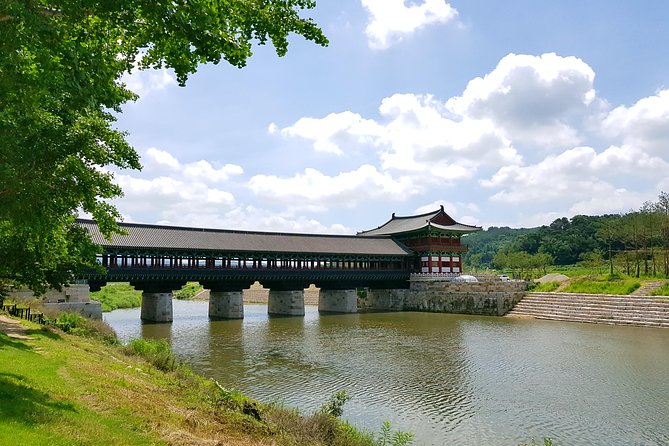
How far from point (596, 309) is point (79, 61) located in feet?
123

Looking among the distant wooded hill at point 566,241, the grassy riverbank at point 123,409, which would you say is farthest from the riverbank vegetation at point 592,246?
the grassy riverbank at point 123,409

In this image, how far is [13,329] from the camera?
1576 centimetres

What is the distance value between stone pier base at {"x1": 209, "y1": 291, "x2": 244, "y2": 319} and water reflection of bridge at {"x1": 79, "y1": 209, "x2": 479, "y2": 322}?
82 millimetres

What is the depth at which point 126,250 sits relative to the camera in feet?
111

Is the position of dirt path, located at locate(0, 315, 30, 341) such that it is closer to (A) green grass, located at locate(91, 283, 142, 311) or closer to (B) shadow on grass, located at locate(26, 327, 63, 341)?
(B) shadow on grass, located at locate(26, 327, 63, 341)

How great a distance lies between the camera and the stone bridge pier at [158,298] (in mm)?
36531

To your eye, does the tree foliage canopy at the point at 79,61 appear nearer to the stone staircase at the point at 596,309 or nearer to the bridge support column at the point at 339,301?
the stone staircase at the point at 596,309

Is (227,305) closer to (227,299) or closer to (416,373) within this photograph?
(227,299)

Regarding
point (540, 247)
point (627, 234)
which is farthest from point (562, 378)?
point (540, 247)

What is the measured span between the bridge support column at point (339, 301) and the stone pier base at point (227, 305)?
996 centimetres

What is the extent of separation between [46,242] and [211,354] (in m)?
13.2

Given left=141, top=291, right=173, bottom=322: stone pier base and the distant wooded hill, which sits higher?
the distant wooded hill

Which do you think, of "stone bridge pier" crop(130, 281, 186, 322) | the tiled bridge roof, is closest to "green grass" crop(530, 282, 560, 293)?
the tiled bridge roof

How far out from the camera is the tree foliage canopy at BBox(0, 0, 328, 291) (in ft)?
19.3
